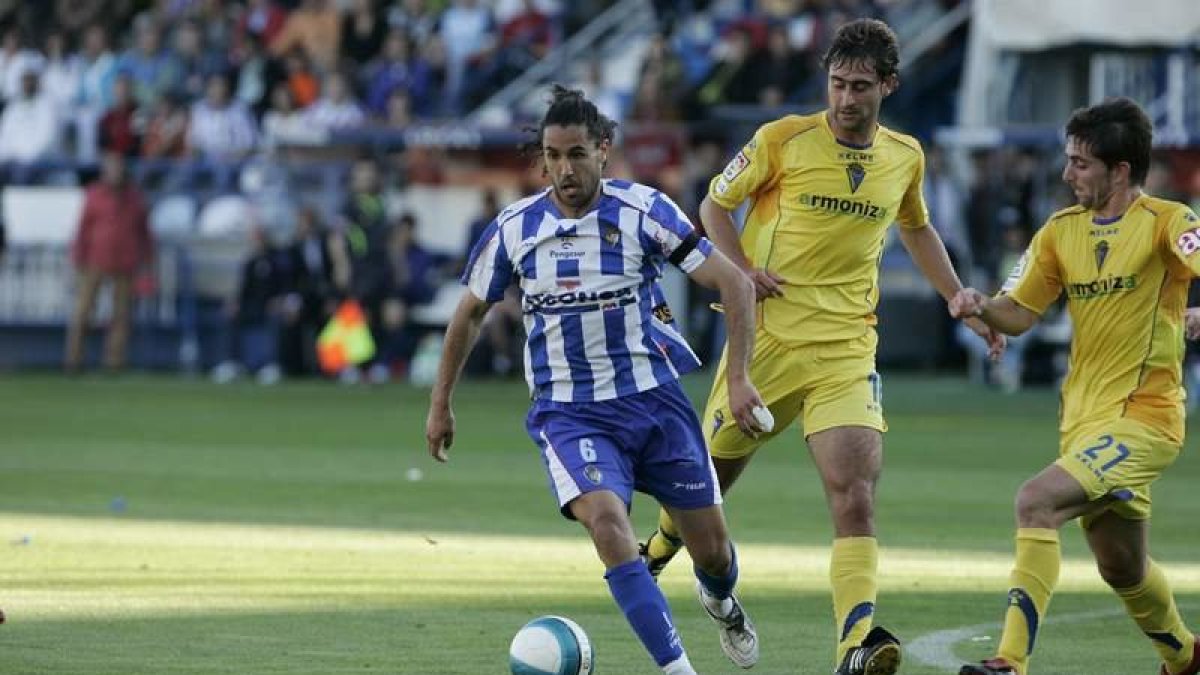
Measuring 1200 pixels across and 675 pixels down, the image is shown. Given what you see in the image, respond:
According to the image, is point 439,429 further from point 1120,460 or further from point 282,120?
point 282,120

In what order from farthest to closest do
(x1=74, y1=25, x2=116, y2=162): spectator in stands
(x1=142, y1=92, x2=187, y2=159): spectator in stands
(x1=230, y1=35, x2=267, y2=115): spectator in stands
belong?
(x1=74, y1=25, x2=116, y2=162): spectator in stands, (x1=230, y1=35, x2=267, y2=115): spectator in stands, (x1=142, y1=92, x2=187, y2=159): spectator in stands

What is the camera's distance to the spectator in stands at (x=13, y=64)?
34219 mm

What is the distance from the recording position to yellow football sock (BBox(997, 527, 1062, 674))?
328 inches

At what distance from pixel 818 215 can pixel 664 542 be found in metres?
1.61

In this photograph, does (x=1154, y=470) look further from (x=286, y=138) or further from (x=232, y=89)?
(x=232, y=89)

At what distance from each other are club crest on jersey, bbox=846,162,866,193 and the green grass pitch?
181 centimetres

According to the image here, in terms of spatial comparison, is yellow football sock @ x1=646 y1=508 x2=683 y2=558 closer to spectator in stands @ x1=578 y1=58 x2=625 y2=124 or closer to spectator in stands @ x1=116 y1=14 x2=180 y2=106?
spectator in stands @ x1=578 y1=58 x2=625 y2=124

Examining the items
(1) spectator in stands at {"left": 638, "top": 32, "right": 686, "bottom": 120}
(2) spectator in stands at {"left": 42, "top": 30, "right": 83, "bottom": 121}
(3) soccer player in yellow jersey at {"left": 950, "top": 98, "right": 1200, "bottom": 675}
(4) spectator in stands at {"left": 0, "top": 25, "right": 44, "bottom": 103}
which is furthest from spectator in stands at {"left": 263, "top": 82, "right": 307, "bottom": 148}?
(3) soccer player in yellow jersey at {"left": 950, "top": 98, "right": 1200, "bottom": 675}

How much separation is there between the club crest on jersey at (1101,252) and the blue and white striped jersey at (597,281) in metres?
1.41

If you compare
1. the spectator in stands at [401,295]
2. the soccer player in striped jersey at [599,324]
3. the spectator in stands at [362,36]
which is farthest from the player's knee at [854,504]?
the spectator in stands at [362,36]

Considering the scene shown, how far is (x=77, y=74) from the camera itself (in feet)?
114

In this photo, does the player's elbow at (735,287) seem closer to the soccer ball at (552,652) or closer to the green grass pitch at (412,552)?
the soccer ball at (552,652)

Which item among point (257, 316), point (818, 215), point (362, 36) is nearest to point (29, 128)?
point (362, 36)

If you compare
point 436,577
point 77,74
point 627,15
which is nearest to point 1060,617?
point 436,577
